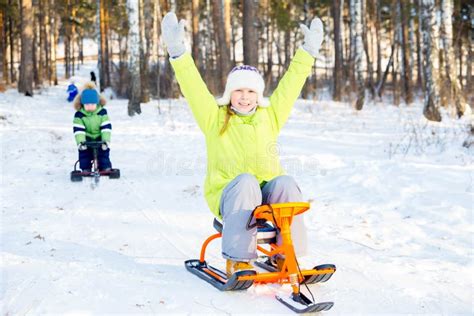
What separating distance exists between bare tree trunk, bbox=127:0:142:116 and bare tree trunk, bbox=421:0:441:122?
7.98 metres

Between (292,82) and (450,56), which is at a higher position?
(450,56)

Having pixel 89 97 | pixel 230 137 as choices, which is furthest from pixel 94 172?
pixel 230 137

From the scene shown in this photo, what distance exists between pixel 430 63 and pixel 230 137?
9.38m

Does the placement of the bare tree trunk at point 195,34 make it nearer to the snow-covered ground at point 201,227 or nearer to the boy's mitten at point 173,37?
the snow-covered ground at point 201,227

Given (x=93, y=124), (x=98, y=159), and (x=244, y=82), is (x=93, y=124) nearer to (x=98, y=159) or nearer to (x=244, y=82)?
(x=98, y=159)

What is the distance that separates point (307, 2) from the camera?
92.9ft

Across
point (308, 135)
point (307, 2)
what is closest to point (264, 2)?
point (307, 2)

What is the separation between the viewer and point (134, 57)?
1636 cm

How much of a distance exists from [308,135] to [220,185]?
739 cm

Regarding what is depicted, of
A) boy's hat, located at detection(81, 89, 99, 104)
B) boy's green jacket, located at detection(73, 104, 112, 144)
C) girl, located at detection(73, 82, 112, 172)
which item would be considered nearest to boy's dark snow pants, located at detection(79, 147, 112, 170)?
girl, located at detection(73, 82, 112, 172)

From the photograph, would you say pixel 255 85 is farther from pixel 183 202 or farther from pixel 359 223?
pixel 183 202

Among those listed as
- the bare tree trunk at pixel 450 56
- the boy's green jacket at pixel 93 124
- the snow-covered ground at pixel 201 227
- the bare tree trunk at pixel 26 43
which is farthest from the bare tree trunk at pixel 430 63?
the bare tree trunk at pixel 26 43

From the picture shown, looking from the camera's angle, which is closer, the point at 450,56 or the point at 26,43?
the point at 450,56

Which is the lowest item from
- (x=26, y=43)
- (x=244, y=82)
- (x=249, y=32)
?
(x=244, y=82)
